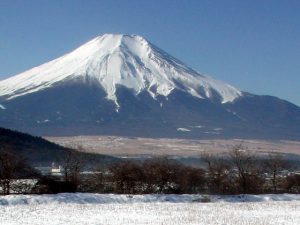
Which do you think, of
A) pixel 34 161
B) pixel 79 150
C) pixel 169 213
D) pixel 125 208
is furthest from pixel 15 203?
pixel 34 161

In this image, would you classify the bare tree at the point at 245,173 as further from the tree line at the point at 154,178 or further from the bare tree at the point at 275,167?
the bare tree at the point at 275,167

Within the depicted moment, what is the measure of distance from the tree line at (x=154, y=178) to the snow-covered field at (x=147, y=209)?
13.4 ft

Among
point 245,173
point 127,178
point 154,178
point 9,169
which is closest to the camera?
point 9,169

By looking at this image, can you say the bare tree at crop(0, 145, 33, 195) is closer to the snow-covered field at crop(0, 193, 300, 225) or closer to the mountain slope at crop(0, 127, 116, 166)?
the snow-covered field at crop(0, 193, 300, 225)

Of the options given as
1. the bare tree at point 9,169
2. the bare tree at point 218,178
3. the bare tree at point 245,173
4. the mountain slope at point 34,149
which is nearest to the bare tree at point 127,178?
the bare tree at point 218,178

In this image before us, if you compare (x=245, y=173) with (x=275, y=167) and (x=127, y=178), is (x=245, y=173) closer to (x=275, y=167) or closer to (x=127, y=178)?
(x=275, y=167)

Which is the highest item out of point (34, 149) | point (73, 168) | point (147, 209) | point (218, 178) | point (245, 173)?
point (34, 149)

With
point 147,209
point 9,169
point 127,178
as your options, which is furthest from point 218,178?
point 9,169

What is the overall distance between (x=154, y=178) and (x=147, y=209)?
10.9 metres

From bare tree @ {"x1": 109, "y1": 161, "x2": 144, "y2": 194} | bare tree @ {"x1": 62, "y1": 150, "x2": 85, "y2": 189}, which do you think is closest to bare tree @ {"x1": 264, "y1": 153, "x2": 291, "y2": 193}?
bare tree @ {"x1": 109, "y1": 161, "x2": 144, "y2": 194}

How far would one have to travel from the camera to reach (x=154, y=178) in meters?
43.2

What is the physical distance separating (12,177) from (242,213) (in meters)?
15.4

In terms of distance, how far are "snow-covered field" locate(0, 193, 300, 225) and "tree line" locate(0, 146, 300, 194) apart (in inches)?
161

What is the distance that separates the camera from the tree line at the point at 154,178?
132ft
